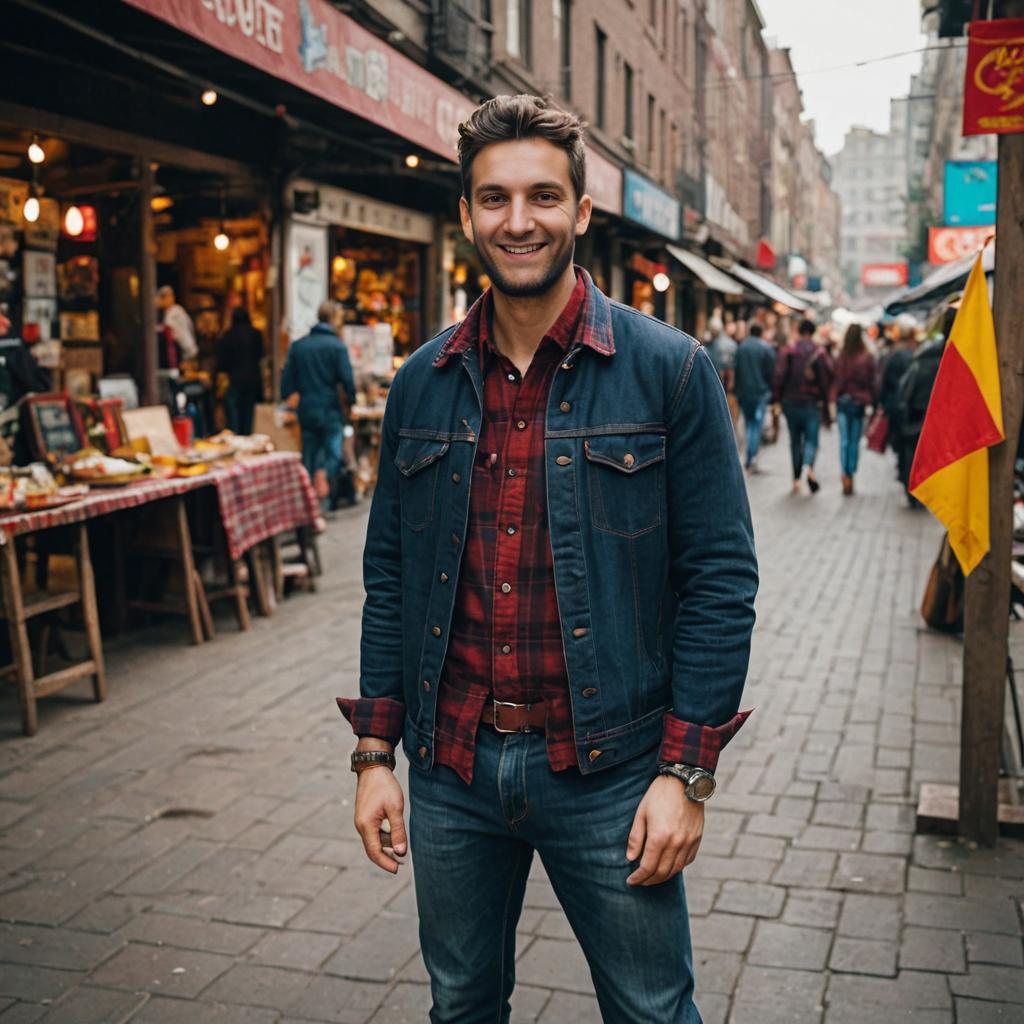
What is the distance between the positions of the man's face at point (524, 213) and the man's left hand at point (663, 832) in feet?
2.82

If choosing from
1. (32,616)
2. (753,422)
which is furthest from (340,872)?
(753,422)

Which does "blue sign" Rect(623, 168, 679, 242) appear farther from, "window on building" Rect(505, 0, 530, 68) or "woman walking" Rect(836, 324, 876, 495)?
"woman walking" Rect(836, 324, 876, 495)

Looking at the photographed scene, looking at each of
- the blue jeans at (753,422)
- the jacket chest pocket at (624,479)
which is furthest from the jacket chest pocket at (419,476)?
the blue jeans at (753,422)

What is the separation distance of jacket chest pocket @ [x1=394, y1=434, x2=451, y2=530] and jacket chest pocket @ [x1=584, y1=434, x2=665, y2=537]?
29 centimetres

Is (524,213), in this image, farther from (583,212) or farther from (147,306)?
(147,306)

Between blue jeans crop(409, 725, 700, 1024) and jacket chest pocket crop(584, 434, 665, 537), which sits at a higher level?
jacket chest pocket crop(584, 434, 665, 537)

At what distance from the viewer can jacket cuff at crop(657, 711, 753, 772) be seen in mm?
2049

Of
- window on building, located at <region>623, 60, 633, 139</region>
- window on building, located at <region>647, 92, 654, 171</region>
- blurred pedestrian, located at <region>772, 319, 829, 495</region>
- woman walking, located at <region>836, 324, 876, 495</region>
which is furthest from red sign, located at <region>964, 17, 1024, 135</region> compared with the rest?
window on building, located at <region>647, 92, 654, 171</region>

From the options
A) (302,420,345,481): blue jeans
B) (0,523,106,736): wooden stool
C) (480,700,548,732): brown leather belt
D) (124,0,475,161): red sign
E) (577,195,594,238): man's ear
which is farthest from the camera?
(302,420,345,481): blue jeans

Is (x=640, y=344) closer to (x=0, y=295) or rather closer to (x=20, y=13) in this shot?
(x=20, y=13)

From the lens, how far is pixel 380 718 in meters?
2.35

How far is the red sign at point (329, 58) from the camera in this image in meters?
6.87

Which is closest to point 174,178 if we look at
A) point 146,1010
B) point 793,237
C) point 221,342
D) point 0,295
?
point 221,342

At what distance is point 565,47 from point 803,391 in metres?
10.9
